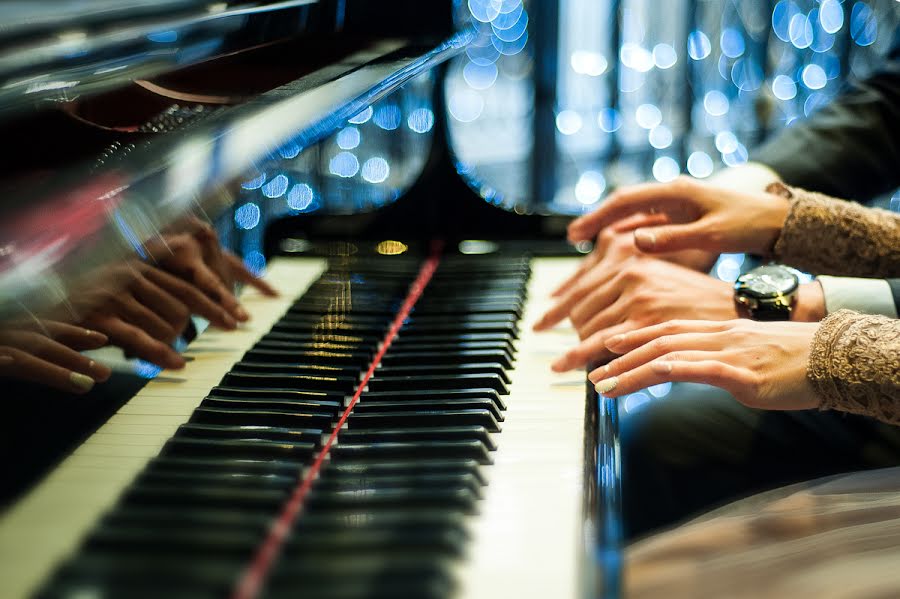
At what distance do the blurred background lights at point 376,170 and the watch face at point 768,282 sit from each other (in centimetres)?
315

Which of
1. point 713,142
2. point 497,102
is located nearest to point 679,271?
point 713,142

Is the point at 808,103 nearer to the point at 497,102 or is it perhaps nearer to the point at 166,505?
the point at 497,102

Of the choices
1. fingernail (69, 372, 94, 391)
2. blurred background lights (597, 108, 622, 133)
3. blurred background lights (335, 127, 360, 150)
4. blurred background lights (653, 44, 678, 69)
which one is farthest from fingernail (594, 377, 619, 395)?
blurred background lights (653, 44, 678, 69)

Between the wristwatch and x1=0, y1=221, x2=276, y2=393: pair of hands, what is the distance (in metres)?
0.71

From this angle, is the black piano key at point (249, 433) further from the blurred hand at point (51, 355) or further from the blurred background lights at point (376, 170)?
the blurred background lights at point (376, 170)

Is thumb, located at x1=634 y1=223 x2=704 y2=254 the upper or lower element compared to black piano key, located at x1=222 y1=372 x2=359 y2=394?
upper

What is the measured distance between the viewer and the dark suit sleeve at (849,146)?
178cm

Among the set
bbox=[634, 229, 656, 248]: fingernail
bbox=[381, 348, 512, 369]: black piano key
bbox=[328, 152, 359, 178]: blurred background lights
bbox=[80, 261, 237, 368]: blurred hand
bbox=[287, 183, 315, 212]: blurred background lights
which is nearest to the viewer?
bbox=[80, 261, 237, 368]: blurred hand

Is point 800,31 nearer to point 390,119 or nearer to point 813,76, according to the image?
point 813,76

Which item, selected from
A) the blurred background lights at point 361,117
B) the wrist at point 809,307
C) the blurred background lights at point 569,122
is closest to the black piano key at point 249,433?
the blurred background lights at point 361,117

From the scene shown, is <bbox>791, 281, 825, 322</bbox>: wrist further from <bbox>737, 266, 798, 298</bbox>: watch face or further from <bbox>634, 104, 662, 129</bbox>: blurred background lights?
<bbox>634, 104, 662, 129</bbox>: blurred background lights

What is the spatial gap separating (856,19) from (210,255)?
405cm

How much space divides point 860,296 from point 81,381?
3.51 ft

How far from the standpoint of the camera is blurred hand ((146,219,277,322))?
816 millimetres
